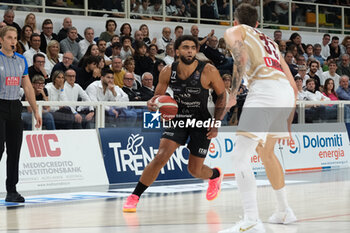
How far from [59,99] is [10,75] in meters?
3.55

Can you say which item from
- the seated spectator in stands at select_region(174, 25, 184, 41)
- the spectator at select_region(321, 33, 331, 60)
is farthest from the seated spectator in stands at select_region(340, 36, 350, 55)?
the seated spectator in stands at select_region(174, 25, 184, 41)

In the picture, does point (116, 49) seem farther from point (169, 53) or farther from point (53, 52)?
point (169, 53)

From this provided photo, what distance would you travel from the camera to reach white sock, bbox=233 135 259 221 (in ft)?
20.9

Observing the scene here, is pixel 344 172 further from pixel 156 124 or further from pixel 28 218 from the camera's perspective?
pixel 28 218

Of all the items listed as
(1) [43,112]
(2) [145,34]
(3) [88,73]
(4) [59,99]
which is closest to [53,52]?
(3) [88,73]

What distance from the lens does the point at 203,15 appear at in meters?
22.5

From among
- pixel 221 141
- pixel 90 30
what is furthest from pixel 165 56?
pixel 221 141

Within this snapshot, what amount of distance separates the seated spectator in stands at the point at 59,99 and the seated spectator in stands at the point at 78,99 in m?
0.11

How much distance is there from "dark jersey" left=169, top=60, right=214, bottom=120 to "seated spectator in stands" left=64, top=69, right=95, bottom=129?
439 centimetres

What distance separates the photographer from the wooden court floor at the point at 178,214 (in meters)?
7.05

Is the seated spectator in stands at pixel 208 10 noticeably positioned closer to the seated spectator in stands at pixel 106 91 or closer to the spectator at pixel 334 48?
the spectator at pixel 334 48

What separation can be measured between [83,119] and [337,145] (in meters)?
7.13

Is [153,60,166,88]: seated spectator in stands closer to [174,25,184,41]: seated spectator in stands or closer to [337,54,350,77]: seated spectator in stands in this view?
[174,25,184,41]: seated spectator in stands

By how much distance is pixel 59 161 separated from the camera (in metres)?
Answer: 12.4
